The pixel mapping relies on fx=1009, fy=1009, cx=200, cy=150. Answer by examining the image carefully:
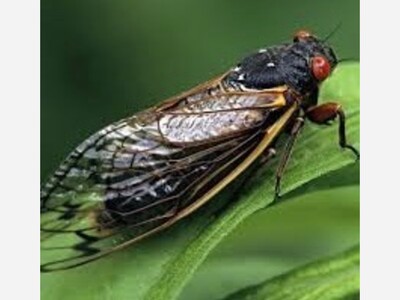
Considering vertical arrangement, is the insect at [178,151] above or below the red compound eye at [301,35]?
below

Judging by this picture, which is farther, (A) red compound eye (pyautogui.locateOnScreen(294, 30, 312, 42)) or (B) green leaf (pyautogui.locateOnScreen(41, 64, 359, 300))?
(A) red compound eye (pyautogui.locateOnScreen(294, 30, 312, 42))

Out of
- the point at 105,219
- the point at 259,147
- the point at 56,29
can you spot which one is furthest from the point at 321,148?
the point at 56,29

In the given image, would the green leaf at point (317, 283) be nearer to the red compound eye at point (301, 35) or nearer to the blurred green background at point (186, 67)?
the blurred green background at point (186, 67)

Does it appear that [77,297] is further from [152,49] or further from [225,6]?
[225,6]

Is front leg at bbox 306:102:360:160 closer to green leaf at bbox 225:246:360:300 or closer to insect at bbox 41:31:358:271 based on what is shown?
insect at bbox 41:31:358:271

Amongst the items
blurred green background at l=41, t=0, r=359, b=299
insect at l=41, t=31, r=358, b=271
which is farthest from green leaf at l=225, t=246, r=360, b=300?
insect at l=41, t=31, r=358, b=271

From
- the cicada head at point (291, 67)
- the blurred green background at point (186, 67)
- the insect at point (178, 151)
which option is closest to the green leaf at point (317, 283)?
the blurred green background at point (186, 67)
